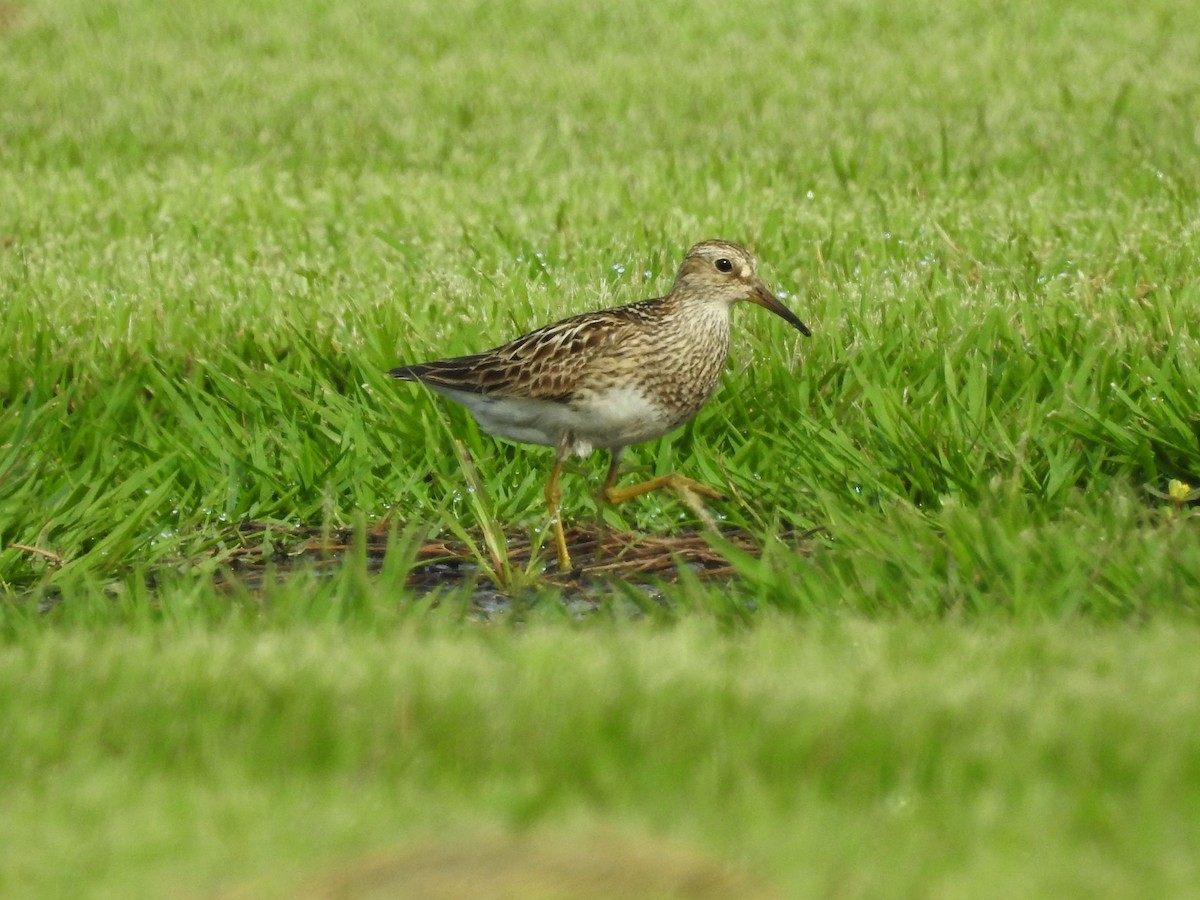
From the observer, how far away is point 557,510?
5.97 meters

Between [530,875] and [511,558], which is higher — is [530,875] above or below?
above

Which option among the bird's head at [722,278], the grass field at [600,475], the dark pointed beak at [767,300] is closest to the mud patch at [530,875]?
the grass field at [600,475]

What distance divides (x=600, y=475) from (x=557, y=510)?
0.86 m

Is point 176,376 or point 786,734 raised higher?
point 786,734

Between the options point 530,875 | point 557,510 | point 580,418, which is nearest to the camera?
point 530,875

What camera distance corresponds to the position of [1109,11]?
1773cm

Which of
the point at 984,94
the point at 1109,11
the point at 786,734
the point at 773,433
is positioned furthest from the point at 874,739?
the point at 1109,11

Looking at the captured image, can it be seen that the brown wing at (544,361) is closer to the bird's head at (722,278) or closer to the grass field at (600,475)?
the bird's head at (722,278)

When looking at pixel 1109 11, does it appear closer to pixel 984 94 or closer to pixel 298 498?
pixel 984 94

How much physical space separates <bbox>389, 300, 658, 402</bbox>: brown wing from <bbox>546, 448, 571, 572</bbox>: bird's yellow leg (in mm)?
246

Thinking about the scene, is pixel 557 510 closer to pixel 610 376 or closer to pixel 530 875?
pixel 610 376

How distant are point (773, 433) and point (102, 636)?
297cm

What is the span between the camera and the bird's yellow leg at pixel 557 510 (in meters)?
5.93

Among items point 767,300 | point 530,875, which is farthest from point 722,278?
point 530,875
